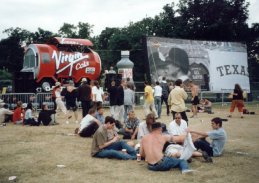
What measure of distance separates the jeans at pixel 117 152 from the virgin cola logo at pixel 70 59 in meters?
17.1

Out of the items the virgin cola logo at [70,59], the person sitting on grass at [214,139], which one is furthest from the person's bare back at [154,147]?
the virgin cola logo at [70,59]

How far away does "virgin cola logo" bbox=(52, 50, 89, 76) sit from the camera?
83.9 feet

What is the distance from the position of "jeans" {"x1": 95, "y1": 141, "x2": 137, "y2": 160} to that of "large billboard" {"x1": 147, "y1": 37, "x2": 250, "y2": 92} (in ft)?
70.7

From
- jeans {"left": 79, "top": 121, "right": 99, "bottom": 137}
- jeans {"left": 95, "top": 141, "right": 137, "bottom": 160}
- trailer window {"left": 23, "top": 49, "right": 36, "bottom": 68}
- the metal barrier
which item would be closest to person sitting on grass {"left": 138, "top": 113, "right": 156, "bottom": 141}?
jeans {"left": 95, "top": 141, "right": 137, "bottom": 160}

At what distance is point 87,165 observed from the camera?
8.21 meters

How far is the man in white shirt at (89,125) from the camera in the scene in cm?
1212

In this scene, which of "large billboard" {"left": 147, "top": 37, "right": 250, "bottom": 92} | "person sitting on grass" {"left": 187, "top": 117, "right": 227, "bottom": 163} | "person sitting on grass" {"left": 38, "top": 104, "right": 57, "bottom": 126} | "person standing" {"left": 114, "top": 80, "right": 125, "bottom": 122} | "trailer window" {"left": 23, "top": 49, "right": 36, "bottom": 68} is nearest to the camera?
"person sitting on grass" {"left": 187, "top": 117, "right": 227, "bottom": 163}

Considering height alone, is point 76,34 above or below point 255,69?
above

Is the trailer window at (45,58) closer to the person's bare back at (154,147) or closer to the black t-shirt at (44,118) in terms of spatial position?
the black t-shirt at (44,118)

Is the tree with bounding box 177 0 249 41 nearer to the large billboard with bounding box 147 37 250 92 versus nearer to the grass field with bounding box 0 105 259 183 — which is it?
the large billboard with bounding box 147 37 250 92

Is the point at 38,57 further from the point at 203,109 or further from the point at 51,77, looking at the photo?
the point at 203,109

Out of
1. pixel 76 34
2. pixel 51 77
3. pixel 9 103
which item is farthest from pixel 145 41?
pixel 76 34

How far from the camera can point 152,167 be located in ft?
25.0

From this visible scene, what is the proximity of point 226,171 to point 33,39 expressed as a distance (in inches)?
2575
